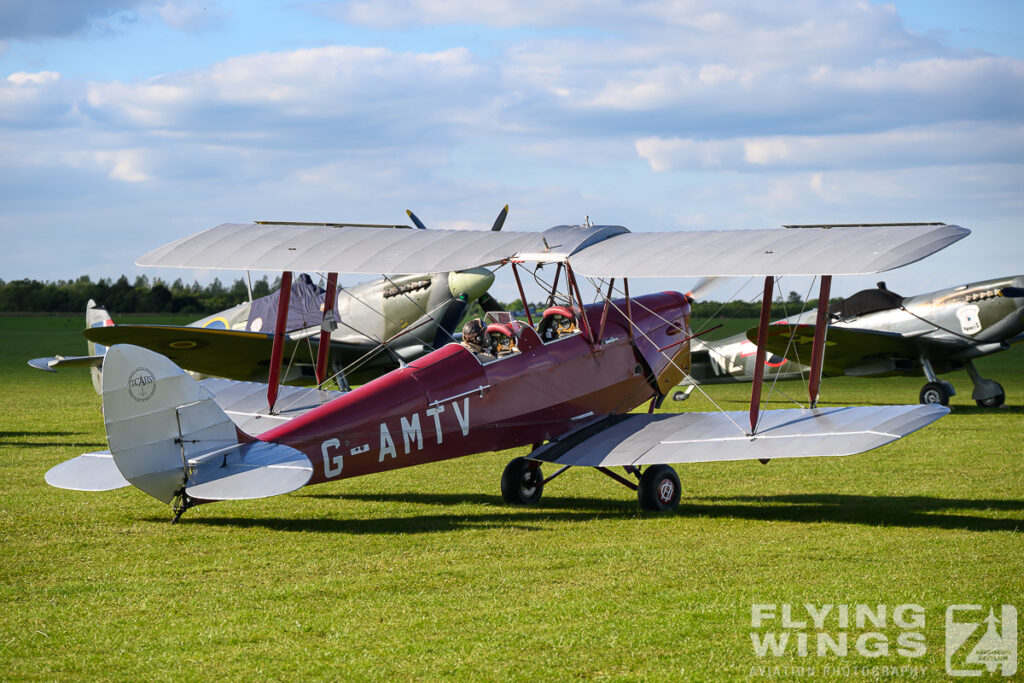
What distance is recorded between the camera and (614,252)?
8375 millimetres

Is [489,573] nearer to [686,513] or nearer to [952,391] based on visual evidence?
[686,513]

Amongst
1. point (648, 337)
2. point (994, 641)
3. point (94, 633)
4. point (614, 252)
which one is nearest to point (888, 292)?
point (648, 337)

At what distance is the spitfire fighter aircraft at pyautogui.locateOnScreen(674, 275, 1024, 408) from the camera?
679 inches

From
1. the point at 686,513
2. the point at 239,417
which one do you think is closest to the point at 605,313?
the point at 686,513

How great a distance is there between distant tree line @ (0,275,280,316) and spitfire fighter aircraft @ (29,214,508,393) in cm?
5524

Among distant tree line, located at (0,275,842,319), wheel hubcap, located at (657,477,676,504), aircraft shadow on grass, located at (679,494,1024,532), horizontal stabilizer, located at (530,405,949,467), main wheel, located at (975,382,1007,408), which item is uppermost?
distant tree line, located at (0,275,842,319)

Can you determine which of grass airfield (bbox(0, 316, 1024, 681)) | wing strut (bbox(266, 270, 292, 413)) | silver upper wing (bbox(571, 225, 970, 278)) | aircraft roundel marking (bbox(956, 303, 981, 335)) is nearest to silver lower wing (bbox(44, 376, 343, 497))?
wing strut (bbox(266, 270, 292, 413))

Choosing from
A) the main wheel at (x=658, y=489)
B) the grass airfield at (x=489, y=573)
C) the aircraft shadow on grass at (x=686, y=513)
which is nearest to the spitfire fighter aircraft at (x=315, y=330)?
the grass airfield at (x=489, y=573)

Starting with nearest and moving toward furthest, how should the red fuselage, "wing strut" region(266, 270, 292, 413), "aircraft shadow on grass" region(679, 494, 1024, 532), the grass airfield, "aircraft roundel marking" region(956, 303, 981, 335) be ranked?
the grass airfield < the red fuselage < "aircraft shadow on grass" region(679, 494, 1024, 532) < "wing strut" region(266, 270, 292, 413) < "aircraft roundel marking" region(956, 303, 981, 335)

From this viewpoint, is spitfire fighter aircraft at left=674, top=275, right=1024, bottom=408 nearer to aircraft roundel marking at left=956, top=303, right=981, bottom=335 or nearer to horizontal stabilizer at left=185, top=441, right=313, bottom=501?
aircraft roundel marking at left=956, top=303, right=981, bottom=335

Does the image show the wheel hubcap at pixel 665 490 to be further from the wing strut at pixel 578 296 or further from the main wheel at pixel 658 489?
the wing strut at pixel 578 296

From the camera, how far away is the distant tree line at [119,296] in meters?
74.4

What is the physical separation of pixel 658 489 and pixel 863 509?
1654 mm

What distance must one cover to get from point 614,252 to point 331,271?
7.39 ft
